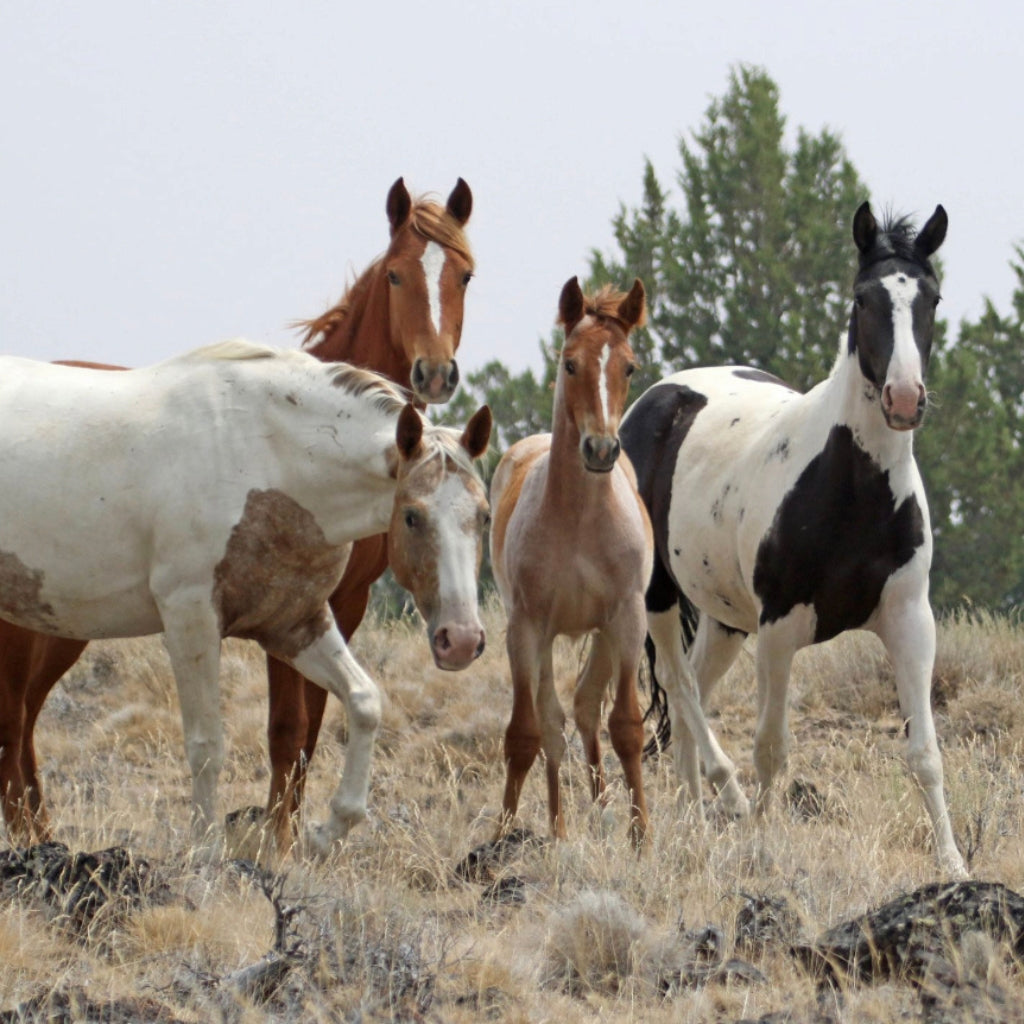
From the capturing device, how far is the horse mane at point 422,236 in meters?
6.58

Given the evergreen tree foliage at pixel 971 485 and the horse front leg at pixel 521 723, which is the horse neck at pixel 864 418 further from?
the evergreen tree foliage at pixel 971 485

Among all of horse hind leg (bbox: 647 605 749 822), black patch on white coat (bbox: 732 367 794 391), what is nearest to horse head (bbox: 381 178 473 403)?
black patch on white coat (bbox: 732 367 794 391)

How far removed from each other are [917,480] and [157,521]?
2.74 meters

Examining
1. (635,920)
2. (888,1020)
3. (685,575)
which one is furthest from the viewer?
(685,575)

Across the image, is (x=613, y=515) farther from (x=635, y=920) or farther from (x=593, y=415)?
(x=635, y=920)

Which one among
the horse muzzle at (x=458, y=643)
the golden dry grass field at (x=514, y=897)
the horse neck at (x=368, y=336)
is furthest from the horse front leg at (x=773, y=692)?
the horse neck at (x=368, y=336)

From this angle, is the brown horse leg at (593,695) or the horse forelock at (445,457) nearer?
the horse forelock at (445,457)

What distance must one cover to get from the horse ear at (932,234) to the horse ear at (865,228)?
160 millimetres

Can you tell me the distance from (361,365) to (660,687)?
92.2 inches

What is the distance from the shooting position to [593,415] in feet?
19.0

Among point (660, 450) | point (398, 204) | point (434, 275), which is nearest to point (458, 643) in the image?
point (434, 275)

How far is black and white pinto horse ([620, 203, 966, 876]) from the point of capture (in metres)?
5.62

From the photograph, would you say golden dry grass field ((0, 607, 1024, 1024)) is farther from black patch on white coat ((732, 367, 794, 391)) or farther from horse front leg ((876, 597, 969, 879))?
black patch on white coat ((732, 367, 794, 391))

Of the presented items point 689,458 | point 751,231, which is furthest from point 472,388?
point 689,458
